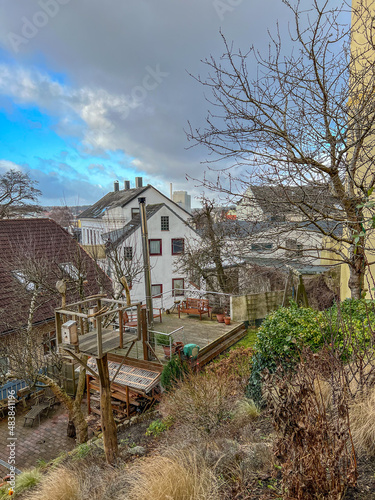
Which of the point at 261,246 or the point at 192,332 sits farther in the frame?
the point at 192,332

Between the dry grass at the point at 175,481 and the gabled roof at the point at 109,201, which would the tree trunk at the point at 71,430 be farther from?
the gabled roof at the point at 109,201

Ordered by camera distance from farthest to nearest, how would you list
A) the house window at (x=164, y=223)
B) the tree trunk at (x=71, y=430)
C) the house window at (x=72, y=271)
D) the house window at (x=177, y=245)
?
the house window at (x=177, y=245) < the house window at (x=164, y=223) < the house window at (x=72, y=271) < the tree trunk at (x=71, y=430)

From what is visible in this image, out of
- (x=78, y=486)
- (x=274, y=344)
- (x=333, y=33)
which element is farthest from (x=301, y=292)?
(x=78, y=486)

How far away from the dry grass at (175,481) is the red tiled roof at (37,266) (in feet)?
19.9

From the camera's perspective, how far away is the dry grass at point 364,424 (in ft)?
11.1

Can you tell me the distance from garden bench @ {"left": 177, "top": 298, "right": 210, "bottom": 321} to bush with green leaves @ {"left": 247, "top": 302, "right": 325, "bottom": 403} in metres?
7.95

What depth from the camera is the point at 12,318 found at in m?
10.3

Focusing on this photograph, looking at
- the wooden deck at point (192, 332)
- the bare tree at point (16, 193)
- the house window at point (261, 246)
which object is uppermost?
the bare tree at point (16, 193)

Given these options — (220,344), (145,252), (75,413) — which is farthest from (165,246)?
(75,413)

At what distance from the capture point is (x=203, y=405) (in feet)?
17.7

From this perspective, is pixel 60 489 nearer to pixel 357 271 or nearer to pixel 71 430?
pixel 71 430

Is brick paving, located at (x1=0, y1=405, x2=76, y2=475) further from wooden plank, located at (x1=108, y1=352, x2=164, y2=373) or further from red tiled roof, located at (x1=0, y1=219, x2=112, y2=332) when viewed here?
red tiled roof, located at (x1=0, y1=219, x2=112, y2=332)

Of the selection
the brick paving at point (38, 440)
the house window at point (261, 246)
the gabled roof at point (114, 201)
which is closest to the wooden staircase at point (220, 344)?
the brick paving at point (38, 440)

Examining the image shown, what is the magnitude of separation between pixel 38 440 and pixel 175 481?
7.01m
